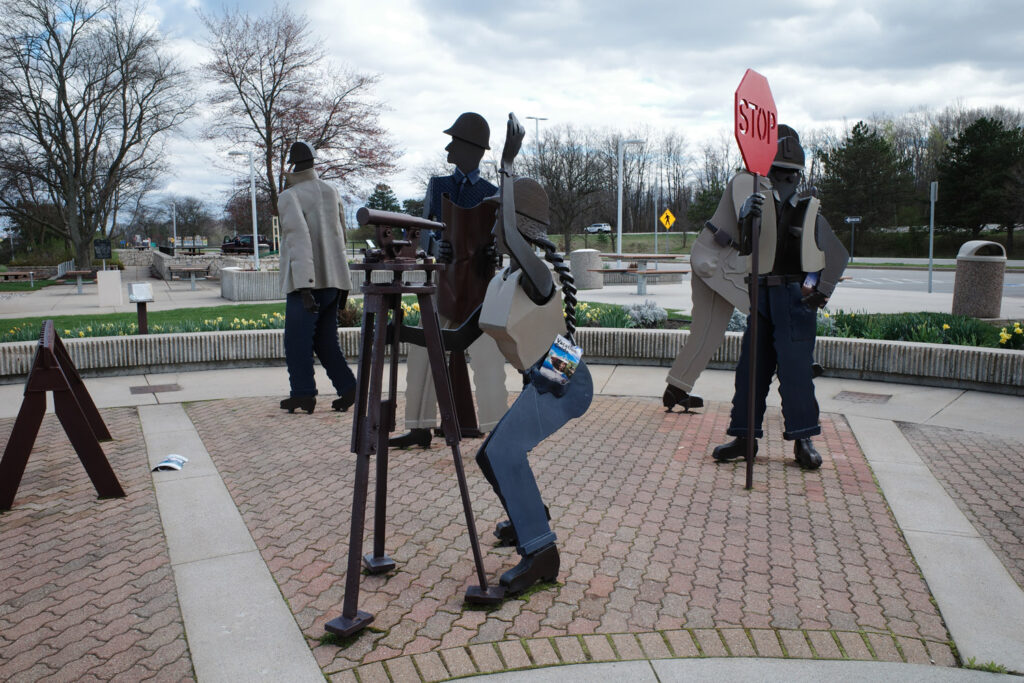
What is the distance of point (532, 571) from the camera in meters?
3.34

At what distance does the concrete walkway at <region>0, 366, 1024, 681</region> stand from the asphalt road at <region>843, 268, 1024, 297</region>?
1519 cm

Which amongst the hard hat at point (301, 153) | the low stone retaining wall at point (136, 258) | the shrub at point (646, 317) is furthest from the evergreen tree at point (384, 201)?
the hard hat at point (301, 153)

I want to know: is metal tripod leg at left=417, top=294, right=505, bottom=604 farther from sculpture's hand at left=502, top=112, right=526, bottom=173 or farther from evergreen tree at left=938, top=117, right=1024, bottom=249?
evergreen tree at left=938, top=117, right=1024, bottom=249

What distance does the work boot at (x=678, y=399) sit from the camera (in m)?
6.79

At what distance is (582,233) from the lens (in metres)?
66.2

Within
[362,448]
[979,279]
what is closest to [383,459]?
[362,448]

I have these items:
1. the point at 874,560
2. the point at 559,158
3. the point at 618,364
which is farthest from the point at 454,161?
the point at 559,158

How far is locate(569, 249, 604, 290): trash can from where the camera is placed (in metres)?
22.0

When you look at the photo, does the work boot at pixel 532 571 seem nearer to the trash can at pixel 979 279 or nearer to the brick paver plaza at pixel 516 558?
the brick paver plaza at pixel 516 558

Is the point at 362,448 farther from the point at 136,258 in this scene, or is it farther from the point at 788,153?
the point at 136,258

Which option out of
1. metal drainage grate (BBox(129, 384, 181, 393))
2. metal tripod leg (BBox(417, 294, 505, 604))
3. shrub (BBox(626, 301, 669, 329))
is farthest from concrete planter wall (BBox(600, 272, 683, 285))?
metal tripod leg (BBox(417, 294, 505, 604))

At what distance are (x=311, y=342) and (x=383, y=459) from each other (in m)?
3.86

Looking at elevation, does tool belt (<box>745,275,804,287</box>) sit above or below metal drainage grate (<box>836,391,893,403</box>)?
above

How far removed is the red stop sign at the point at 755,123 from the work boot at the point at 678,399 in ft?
7.98
